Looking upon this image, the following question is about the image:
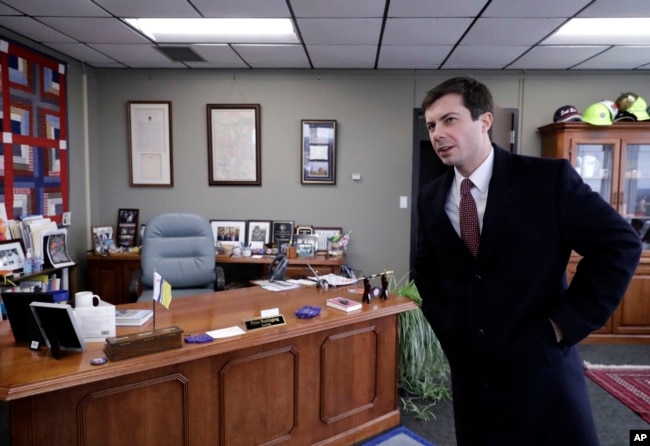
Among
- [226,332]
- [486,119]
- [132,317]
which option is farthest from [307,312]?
[486,119]

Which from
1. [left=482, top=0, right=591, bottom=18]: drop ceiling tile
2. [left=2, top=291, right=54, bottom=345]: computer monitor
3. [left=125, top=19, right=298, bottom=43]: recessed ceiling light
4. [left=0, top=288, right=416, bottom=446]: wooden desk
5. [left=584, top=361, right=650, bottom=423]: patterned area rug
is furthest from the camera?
[left=125, top=19, right=298, bottom=43]: recessed ceiling light

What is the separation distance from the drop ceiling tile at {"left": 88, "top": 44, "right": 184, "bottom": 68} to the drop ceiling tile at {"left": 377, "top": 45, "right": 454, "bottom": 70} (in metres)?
2.02

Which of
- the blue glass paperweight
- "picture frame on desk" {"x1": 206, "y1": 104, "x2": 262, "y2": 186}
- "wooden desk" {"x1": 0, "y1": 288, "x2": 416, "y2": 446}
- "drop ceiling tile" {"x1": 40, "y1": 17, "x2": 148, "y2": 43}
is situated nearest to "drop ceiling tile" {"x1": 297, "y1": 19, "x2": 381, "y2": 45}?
"picture frame on desk" {"x1": 206, "y1": 104, "x2": 262, "y2": 186}

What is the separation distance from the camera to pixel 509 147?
4.67 meters

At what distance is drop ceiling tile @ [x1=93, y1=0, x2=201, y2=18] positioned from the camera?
9.72 ft

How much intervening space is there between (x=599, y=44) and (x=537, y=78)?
35.5 inches

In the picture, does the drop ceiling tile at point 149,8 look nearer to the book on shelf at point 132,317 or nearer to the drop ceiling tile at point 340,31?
the drop ceiling tile at point 340,31

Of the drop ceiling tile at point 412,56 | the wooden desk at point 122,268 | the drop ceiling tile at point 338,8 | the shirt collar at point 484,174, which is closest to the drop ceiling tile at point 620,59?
the drop ceiling tile at point 412,56

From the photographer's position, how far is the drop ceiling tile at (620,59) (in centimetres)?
387

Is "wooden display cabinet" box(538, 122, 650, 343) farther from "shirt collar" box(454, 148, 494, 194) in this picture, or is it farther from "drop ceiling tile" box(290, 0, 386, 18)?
"shirt collar" box(454, 148, 494, 194)

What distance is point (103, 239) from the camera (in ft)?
15.1

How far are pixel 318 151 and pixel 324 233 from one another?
2.82 feet

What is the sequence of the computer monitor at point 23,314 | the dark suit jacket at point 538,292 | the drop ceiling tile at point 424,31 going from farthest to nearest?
the drop ceiling tile at point 424,31, the computer monitor at point 23,314, the dark suit jacket at point 538,292

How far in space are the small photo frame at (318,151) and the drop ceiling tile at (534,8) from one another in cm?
197
